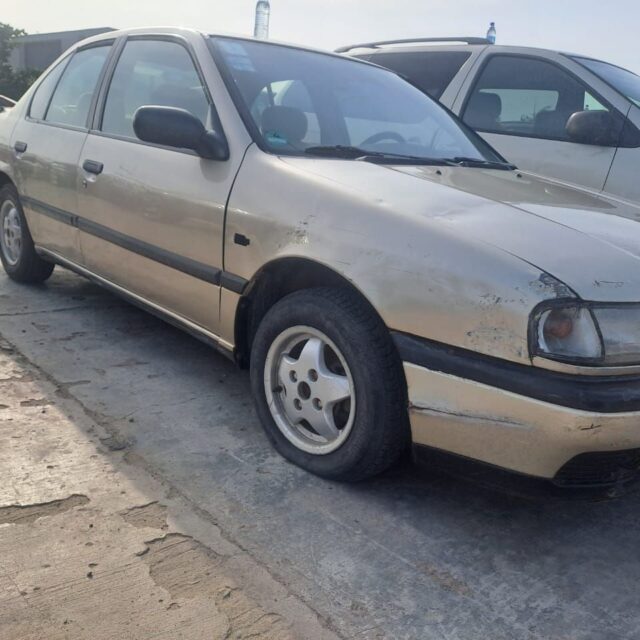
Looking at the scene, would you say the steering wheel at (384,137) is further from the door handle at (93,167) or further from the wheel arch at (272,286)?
the door handle at (93,167)

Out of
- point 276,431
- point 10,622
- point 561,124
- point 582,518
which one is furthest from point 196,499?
point 561,124

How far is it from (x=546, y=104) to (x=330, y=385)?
3.18m

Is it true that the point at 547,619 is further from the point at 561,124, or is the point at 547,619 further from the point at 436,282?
the point at 561,124

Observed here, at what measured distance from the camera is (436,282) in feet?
7.07

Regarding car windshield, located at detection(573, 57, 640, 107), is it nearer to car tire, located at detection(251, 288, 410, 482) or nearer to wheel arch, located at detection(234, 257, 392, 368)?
wheel arch, located at detection(234, 257, 392, 368)

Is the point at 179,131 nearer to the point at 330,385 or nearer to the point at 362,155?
the point at 362,155

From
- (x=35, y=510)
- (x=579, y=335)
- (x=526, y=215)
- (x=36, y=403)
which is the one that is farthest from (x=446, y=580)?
(x=36, y=403)

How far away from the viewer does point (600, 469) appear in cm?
211

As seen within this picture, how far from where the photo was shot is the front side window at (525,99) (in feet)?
15.4

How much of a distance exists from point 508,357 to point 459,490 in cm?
80

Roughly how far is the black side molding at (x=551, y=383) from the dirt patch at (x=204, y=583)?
862 mm

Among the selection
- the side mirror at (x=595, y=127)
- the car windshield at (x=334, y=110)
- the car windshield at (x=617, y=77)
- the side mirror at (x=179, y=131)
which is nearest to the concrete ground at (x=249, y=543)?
the side mirror at (x=179, y=131)

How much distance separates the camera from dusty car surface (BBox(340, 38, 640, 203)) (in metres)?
4.36

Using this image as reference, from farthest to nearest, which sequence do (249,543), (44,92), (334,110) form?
(44,92) → (334,110) → (249,543)
